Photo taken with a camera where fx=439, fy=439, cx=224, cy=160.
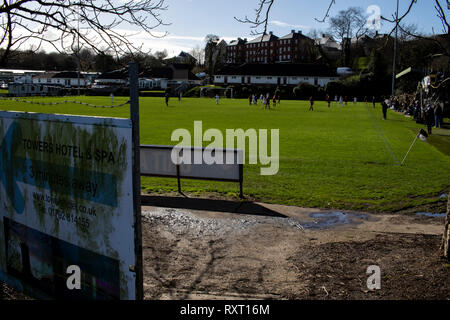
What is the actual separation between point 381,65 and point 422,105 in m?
46.1

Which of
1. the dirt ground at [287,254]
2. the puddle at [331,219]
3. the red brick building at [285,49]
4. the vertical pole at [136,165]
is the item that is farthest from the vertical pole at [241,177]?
the red brick building at [285,49]

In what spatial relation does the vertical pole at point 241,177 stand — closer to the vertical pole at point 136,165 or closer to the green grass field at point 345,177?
the green grass field at point 345,177

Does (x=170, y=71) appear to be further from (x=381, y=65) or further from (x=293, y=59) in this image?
(x=381, y=65)

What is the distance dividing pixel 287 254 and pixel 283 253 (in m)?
0.07

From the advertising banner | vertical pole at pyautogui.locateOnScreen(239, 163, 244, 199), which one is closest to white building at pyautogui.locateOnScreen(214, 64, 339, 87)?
vertical pole at pyautogui.locateOnScreen(239, 163, 244, 199)

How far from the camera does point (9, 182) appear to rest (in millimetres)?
4902

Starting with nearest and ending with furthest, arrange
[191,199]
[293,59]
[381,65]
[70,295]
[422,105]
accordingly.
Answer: [70,295]
[191,199]
[422,105]
[381,65]
[293,59]

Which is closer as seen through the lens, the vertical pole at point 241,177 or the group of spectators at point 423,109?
the vertical pole at point 241,177

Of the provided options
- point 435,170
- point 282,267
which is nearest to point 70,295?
point 282,267

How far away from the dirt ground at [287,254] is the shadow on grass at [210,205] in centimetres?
8

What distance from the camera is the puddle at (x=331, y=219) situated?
26.8 feet

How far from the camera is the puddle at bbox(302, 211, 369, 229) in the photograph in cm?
817

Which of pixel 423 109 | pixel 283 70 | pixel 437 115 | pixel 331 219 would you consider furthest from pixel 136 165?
pixel 283 70

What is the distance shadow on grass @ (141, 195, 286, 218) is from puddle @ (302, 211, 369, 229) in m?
0.66
